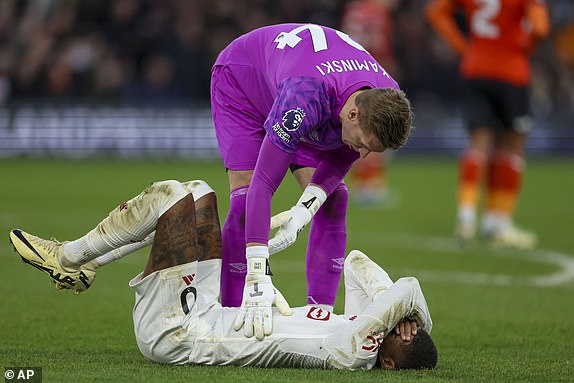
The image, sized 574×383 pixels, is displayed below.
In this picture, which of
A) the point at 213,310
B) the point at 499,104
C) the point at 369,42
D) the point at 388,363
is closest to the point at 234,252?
the point at 213,310

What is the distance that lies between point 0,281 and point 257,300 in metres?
3.79

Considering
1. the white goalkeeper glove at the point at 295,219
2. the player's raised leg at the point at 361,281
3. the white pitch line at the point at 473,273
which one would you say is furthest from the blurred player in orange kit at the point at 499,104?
the player's raised leg at the point at 361,281

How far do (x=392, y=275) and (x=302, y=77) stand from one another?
3678mm

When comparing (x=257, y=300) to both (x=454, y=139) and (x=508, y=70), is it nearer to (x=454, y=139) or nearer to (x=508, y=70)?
(x=508, y=70)

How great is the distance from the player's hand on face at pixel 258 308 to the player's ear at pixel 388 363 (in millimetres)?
494

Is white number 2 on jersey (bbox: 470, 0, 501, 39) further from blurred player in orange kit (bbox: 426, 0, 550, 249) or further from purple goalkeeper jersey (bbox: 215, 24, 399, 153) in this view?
purple goalkeeper jersey (bbox: 215, 24, 399, 153)

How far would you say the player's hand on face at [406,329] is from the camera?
5246 mm

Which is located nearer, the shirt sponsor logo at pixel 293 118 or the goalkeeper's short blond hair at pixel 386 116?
the goalkeeper's short blond hair at pixel 386 116

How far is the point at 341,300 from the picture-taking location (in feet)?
26.7

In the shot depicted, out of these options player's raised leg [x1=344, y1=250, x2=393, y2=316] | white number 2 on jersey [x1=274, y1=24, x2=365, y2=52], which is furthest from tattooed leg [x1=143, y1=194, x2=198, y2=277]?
white number 2 on jersey [x1=274, y1=24, x2=365, y2=52]

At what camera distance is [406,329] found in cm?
524

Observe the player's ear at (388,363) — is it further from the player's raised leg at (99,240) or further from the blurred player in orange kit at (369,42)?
the blurred player in orange kit at (369,42)

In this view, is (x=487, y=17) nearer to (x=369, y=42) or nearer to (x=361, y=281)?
(x=369, y=42)

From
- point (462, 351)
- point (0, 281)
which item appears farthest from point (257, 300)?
point (0, 281)
